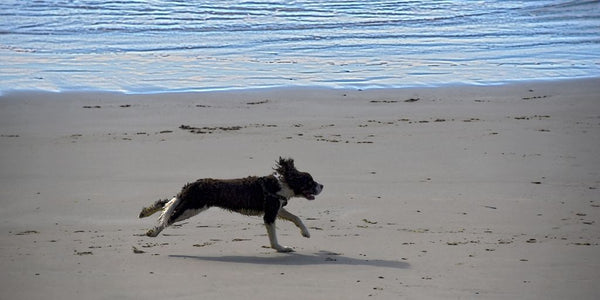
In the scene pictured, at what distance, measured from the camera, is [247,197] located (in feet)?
29.0

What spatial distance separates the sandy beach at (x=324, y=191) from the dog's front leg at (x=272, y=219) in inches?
5.6

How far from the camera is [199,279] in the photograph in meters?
7.48

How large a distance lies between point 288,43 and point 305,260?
15645mm

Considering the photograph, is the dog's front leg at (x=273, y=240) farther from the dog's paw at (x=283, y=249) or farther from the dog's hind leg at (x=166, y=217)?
the dog's hind leg at (x=166, y=217)

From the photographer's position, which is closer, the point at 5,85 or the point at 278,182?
the point at 278,182

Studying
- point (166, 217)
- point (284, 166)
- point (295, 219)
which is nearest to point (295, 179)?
point (284, 166)

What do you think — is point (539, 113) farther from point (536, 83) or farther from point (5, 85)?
point (5, 85)

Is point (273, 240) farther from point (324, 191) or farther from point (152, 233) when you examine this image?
point (324, 191)

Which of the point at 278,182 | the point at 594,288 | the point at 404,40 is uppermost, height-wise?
the point at 404,40

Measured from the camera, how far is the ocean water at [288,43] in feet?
61.1

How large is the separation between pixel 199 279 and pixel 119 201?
10.9ft

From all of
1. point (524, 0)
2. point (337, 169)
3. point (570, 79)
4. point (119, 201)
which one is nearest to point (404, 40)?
point (570, 79)

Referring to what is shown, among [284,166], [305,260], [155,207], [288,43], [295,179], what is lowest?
[305,260]

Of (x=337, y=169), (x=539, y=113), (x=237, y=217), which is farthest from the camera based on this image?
(x=539, y=113)
